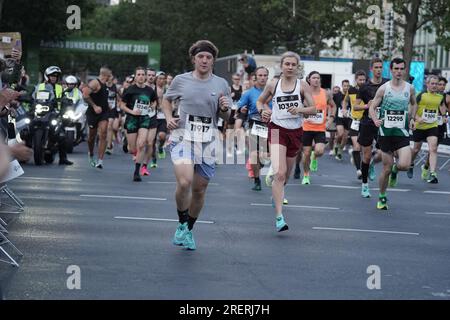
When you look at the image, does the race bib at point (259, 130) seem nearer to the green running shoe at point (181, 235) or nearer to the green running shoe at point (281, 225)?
the green running shoe at point (281, 225)

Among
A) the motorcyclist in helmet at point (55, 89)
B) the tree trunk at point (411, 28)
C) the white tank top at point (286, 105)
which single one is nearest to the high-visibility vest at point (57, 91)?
the motorcyclist in helmet at point (55, 89)

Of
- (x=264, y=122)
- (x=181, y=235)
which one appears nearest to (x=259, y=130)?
(x=264, y=122)

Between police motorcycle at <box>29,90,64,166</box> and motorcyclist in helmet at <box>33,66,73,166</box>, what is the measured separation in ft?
0.26

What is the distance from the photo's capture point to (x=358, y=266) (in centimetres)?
946

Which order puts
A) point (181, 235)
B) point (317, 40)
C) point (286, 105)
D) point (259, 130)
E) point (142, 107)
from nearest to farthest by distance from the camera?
point (181, 235), point (286, 105), point (259, 130), point (142, 107), point (317, 40)

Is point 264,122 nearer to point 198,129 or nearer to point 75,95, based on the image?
point 198,129

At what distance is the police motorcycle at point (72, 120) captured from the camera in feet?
73.3

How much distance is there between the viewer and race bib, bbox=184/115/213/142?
1033cm

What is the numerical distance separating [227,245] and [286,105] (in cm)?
243

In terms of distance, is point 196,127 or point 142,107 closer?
point 196,127

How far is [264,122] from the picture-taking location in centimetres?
1591

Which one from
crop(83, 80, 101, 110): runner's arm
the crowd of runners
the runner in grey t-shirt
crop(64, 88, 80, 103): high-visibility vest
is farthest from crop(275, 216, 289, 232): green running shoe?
crop(64, 88, 80, 103): high-visibility vest
